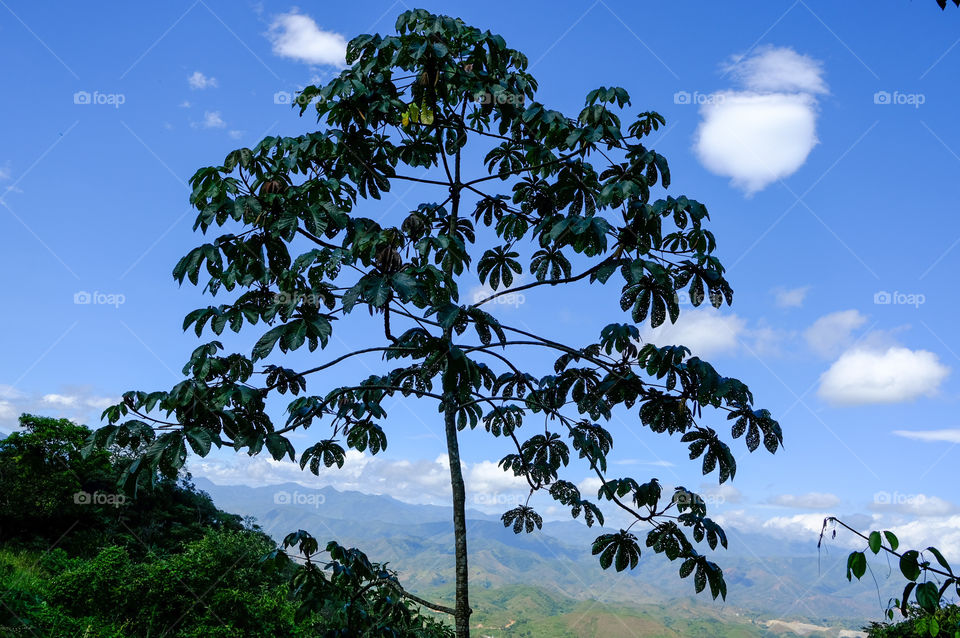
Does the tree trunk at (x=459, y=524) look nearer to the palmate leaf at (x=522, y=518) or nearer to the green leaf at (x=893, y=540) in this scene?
the palmate leaf at (x=522, y=518)

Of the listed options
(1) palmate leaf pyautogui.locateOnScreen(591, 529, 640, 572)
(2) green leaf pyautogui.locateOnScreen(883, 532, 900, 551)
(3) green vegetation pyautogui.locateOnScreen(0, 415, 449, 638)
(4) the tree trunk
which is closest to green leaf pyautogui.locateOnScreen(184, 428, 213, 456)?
(3) green vegetation pyautogui.locateOnScreen(0, 415, 449, 638)

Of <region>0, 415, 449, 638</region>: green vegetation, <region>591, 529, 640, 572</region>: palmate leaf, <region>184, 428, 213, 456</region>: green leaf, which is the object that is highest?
<region>184, 428, 213, 456</region>: green leaf

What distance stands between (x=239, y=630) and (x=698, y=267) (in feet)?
28.7

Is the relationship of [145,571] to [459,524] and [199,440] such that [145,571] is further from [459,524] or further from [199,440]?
[199,440]

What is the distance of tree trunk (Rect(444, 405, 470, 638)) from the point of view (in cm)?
384

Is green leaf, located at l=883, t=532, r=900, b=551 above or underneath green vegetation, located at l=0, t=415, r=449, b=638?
above

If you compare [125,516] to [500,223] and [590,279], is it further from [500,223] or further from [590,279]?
[590,279]

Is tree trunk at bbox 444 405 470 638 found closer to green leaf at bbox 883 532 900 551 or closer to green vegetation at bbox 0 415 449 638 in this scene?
green vegetation at bbox 0 415 449 638

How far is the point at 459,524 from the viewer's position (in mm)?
3977

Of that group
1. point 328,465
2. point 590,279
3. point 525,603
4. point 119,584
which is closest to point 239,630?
point 119,584

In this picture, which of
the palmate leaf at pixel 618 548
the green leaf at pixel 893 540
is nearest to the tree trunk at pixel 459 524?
the palmate leaf at pixel 618 548

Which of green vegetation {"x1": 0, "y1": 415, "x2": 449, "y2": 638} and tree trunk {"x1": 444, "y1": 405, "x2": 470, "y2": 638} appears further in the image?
green vegetation {"x1": 0, "y1": 415, "x2": 449, "y2": 638}

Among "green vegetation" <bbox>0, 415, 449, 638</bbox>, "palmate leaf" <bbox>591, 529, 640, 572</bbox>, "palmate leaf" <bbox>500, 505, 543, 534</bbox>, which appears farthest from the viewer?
"palmate leaf" <bbox>500, 505, 543, 534</bbox>

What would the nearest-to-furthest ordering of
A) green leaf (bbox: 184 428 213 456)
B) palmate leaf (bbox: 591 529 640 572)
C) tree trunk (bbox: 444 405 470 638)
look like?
green leaf (bbox: 184 428 213 456), palmate leaf (bbox: 591 529 640 572), tree trunk (bbox: 444 405 470 638)
